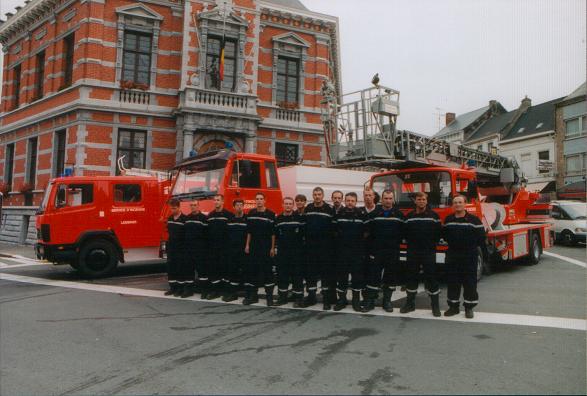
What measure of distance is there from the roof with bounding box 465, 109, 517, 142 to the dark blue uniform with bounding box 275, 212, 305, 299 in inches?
1624

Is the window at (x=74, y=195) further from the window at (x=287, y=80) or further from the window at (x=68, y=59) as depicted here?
the window at (x=287, y=80)

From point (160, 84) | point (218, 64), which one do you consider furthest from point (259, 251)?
point (218, 64)

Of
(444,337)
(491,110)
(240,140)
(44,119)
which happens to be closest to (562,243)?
(240,140)

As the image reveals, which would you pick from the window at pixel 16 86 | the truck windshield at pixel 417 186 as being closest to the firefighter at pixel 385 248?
the truck windshield at pixel 417 186

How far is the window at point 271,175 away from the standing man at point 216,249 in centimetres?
227

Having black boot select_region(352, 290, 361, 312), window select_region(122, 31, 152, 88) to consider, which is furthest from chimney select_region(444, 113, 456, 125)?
black boot select_region(352, 290, 361, 312)

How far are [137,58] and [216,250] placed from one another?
1364 cm

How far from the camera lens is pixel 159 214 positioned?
1094 cm

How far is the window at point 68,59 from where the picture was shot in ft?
62.9

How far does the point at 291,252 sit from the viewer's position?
23.3ft

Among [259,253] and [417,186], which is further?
[417,186]

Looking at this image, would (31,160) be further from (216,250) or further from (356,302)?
(356,302)

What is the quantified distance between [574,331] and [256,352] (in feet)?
13.2

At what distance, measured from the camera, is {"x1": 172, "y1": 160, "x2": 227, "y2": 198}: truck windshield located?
9286 millimetres
